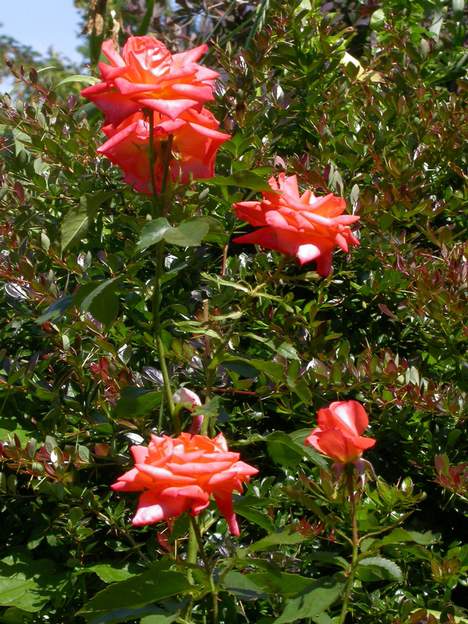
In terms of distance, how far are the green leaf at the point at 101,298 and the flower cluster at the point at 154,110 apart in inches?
6.0

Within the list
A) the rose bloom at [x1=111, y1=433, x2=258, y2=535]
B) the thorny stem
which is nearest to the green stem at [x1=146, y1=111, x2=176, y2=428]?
the thorny stem

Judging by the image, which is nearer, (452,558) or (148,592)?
(148,592)

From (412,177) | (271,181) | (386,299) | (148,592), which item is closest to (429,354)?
(386,299)

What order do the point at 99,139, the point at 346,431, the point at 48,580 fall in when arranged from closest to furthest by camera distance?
the point at 346,431
the point at 48,580
the point at 99,139

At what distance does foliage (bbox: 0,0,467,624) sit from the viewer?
1500 mm

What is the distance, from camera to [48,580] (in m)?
1.82

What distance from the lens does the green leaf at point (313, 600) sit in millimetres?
1324

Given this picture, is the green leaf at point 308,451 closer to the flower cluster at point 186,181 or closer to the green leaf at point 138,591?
the flower cluster at point 186,181

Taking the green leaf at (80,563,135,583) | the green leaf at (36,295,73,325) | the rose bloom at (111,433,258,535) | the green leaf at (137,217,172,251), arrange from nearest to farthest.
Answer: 1. the rose bloom at (111,433,258,535)
2. the green leaf at (137,217,172,251)
3. the green leaf at (36,295,73,325)
4. the green leaf at (80,563,135,583)

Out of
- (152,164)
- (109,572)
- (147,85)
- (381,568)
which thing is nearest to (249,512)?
(381,568)

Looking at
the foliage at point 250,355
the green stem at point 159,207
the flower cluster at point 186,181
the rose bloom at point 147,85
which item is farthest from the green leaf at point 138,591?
the rose bloom at point 147,85

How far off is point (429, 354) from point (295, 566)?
55 cm

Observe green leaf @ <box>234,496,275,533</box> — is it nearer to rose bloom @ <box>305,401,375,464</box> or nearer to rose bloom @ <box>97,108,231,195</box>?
rose bloom @ <box>305,401,375,464</box>

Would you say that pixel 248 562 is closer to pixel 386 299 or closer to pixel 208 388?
pixel 208 388
